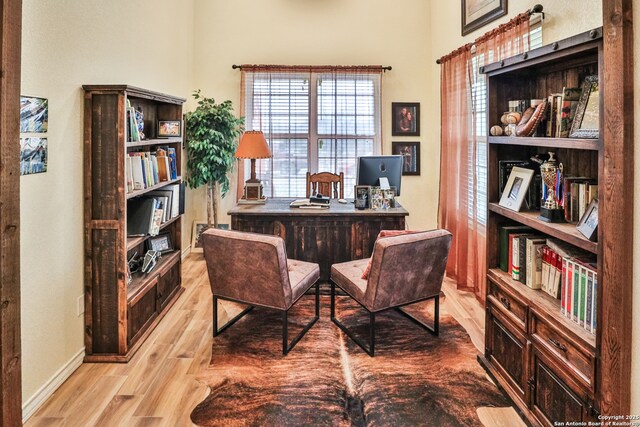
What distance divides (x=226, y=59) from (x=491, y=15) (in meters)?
3.41

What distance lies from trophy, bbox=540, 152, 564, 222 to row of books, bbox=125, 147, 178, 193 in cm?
258

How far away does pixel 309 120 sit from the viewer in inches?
241

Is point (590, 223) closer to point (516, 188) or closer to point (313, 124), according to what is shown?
point (516, 188)

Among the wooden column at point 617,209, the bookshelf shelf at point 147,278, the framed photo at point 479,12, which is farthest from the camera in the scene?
the framed photo at point 479,12

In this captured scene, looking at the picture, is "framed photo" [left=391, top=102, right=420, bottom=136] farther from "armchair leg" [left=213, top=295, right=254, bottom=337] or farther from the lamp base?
"armchair leg" [left=213, top=295, right=254, bottom=337]

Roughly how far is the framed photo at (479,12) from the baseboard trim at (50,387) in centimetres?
425

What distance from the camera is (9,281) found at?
1.93 m

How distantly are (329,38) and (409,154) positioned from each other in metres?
1.86

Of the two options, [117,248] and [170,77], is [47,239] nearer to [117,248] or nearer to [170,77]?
[117,248]

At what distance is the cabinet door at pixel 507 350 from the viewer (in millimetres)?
2490

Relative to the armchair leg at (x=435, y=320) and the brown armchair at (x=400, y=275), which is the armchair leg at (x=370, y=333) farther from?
the armchair leg at (x=435, y=320)

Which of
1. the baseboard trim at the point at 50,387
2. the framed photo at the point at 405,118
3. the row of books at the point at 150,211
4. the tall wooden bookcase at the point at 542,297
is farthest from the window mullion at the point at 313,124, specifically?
the baseboard trim at the point at 50,387

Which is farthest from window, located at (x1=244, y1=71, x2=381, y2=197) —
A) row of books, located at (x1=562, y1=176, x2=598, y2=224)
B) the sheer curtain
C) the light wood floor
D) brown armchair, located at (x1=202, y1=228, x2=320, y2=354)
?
row of books, located at (x1=562, y1=176, x2=598, y2=224)

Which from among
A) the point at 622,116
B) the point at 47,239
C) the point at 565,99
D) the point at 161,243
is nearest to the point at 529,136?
the point at 565,99
